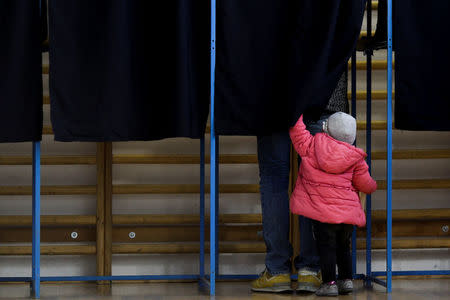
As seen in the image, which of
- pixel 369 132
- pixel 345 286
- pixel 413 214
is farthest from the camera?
pixel 413 214

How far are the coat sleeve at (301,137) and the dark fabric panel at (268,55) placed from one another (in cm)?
5

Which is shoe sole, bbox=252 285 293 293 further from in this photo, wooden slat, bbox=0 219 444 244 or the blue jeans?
wooden slat, bbox=0 219 444 244

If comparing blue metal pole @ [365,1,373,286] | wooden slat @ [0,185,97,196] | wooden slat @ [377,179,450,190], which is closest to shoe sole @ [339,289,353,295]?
blue metal pole @ [365,1,373,286]

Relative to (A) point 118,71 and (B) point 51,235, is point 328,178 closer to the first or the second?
(A) point 118,71

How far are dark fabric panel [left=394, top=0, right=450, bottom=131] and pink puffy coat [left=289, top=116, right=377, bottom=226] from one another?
0.34m

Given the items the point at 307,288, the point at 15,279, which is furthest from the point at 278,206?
the point at 15,279

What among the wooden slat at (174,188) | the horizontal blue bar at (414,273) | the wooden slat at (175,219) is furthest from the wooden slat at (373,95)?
the horizontal blue bar at (414,273)

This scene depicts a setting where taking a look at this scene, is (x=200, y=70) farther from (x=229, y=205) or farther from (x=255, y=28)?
(x=229, y=205)

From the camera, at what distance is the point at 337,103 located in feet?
10.9

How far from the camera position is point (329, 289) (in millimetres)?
3145

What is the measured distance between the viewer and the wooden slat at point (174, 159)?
12.2 feet

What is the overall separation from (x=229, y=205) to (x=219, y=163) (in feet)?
0.75

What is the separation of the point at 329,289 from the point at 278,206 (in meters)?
0.43

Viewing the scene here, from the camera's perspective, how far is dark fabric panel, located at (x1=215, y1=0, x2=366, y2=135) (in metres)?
3.22
